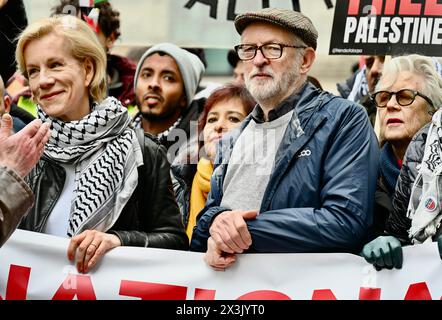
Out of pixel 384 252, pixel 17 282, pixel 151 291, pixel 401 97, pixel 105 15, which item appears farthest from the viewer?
pixel 105 15

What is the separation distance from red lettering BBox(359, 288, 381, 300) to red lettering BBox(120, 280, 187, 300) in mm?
796

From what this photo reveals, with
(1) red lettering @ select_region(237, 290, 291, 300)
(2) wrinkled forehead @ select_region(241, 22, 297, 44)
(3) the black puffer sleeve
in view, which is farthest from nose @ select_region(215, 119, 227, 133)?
Answer: (1) red lettering @ select_region(237, 290, 291, 300)

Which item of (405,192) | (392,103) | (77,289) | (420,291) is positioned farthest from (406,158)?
(77,289)

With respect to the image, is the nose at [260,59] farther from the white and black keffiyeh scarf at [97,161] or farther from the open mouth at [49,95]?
the open mouth at [49,95]

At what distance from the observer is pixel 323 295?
3650 millimetres

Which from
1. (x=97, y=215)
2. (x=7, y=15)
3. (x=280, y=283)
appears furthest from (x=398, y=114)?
(x=7, y=15)

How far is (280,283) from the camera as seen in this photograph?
3725 mm

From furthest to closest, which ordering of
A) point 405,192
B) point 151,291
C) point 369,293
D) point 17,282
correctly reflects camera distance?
point 17,282, point 151,291, point 405,192, point 369,293

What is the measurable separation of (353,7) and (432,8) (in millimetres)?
417

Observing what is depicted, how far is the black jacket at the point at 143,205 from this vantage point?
3971 millimetres

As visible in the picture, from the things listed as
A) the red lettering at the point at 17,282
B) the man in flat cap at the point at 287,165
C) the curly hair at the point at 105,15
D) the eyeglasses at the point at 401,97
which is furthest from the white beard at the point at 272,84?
the curly hair at the point at 105,15

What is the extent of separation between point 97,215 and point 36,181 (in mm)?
347

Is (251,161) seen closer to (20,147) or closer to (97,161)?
(97,161)
